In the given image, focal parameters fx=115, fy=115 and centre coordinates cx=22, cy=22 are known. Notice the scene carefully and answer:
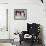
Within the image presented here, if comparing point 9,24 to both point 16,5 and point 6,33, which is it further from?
point 16,5

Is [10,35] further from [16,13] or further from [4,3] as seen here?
[4,3]

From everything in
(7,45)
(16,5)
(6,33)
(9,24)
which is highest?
(16,5)

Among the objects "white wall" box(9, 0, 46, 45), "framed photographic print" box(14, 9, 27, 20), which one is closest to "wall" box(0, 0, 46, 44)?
"white wall" box(9, 0, 46, 45)

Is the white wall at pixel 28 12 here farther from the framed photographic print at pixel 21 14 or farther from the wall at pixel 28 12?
the framed photographic print at pixel 21 14

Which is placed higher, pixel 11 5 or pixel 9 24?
pixel 11 5

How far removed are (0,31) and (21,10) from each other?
3.41ft

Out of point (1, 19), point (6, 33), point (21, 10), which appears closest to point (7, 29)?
point (6, 33)

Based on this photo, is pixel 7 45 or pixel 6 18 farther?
pixel 6 18

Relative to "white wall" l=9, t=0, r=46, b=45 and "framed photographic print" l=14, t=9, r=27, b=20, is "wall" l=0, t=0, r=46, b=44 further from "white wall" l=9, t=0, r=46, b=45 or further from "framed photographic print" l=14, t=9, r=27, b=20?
"framed photographic print" l=14, t=9, r=27, b=20

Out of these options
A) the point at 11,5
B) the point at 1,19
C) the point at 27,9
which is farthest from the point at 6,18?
the point at 27,9

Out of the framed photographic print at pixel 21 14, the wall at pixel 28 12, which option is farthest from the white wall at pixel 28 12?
the framed photographic print at pixel 21 14

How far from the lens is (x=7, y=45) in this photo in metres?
3.18

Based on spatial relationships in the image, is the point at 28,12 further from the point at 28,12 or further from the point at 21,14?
the point at 21,14

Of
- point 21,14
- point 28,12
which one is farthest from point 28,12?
point 21,14
